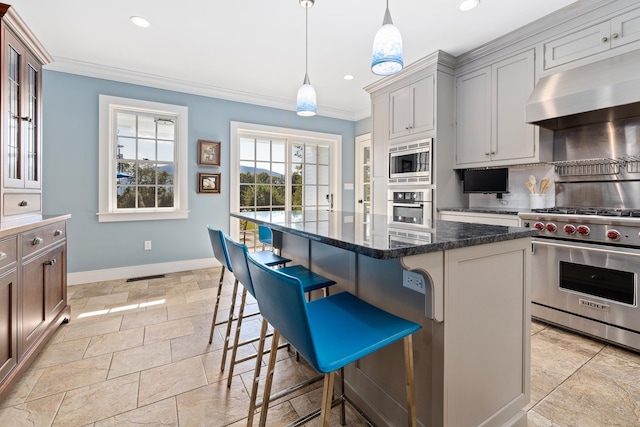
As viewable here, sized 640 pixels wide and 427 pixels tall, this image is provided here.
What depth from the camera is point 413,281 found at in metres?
1.15

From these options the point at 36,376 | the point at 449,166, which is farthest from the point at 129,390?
the point at 449,166

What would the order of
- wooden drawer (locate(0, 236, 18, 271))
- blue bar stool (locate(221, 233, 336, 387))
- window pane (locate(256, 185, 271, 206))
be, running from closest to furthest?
blue bar stool (locate(221, 233, 336, 387)) < wooden drawer (locate(0, 236, 18, 271)) < window pane (locate(256, 185, 271, 206))

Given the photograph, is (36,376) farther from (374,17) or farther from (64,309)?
(374,17)

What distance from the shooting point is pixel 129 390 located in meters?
1.67

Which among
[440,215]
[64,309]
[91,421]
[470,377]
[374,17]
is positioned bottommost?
[91,421]

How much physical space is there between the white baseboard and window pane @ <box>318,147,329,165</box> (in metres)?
2.51

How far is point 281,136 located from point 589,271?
13.6ft

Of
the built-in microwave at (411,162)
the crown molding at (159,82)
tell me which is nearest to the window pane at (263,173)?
the crown molding at (159,82)

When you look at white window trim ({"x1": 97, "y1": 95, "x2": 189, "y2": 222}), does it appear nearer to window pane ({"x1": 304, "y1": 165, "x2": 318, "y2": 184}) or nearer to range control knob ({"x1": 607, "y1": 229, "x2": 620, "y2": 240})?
window pane ({"x1": 304, "y1": 165, "x2": 318, "y2": 184})

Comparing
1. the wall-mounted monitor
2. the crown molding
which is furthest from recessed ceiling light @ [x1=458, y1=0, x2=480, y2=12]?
the crown molding

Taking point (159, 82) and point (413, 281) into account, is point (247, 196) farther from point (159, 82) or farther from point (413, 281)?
point (413, 281)

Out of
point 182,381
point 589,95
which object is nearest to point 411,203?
point 589,95

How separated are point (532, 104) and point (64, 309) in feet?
14.0

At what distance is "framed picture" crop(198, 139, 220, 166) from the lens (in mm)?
4215
